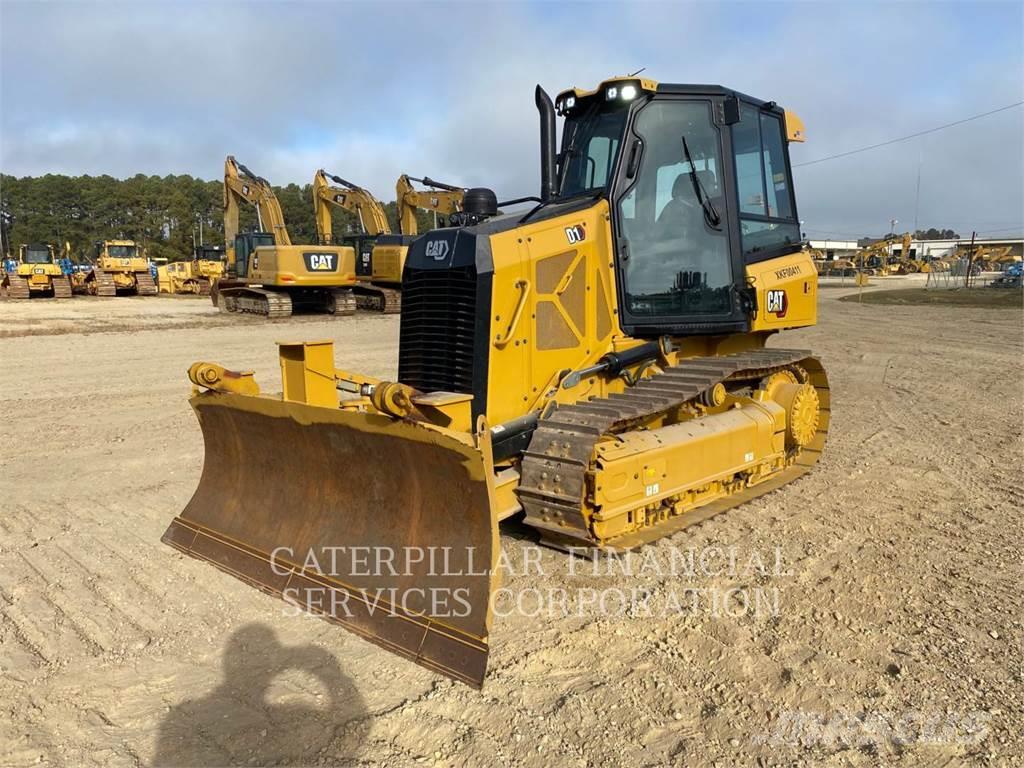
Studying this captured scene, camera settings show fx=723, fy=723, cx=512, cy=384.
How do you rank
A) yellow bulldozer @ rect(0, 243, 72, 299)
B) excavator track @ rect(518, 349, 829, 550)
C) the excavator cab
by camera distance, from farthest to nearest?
yellow bulldozer @ rect(0, 243, 72, 299) < the excavator cab < excavator track @ rect(518, 349, 829, 550)

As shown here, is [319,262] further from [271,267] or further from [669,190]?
[669,190]

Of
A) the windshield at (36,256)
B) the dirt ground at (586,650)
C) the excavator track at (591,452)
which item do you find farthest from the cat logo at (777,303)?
the windshield at (36,256)

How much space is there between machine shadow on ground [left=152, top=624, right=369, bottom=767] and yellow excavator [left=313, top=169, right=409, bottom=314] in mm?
18650

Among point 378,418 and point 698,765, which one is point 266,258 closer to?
point 378,418

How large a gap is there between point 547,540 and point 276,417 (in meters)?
1.84

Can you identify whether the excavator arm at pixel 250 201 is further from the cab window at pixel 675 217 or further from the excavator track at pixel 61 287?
the cab window at pixel 675 217

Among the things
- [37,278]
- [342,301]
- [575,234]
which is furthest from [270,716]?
[37,278]

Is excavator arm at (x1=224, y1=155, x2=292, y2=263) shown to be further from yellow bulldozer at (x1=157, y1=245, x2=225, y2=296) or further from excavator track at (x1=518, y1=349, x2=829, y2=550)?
excavator track at (x1=518, y1=349, x2=829, y2=550)

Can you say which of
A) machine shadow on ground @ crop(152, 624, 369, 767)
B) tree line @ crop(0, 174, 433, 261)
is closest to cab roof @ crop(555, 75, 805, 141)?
machine shadow on ground @ crop(152, 624, 369, 767)

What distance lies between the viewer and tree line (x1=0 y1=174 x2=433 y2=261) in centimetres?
7075

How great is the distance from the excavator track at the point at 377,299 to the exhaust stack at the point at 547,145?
17704 mm

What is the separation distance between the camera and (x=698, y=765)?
8.68ft

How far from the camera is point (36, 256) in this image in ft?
109

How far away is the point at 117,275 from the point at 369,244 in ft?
58.4
